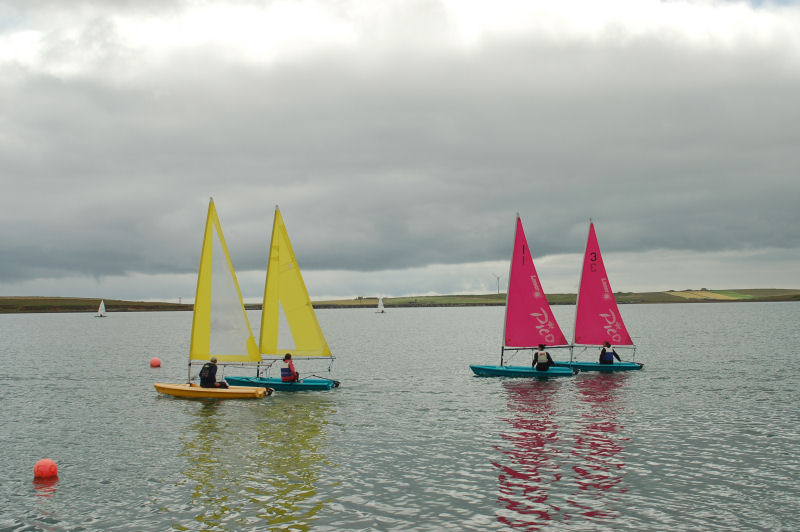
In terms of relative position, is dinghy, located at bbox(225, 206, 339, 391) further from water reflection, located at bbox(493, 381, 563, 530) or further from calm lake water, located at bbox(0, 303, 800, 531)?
water reflection, located at bbox(493, 381, 563, 530)

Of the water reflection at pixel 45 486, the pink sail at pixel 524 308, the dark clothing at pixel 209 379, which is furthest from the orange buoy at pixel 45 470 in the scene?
the pink sail at pixel 524 308

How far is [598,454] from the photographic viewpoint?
85.3ft

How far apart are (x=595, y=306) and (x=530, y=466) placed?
32.7m

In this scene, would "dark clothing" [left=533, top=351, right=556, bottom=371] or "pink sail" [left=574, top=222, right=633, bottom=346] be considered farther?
"pink sail" [left=574, top=222, right=633, bottom=346]

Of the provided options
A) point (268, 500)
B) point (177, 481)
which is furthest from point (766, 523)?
point (177, 481)

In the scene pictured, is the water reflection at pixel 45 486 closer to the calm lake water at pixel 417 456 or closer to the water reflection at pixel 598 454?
the calm lake water at pixel 417 456

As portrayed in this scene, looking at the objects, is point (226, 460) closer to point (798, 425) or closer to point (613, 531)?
point (613, 531)

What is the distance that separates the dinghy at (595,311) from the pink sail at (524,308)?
4.17m

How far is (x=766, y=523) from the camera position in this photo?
18.3 metres

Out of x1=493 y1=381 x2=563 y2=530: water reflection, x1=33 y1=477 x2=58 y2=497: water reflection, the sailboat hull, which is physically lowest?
x1=33 y1=477 x2=58 y2=497: water reflection

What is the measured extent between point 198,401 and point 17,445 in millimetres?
12770

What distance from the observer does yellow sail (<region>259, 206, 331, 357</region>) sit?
4316cm

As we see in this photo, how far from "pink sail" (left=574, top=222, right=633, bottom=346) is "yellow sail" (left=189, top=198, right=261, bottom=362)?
91.3 ft

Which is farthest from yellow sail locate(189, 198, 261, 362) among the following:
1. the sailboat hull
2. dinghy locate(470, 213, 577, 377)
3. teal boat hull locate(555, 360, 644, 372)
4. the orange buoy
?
teal boat hull locate(555, 360, 644, 372)
